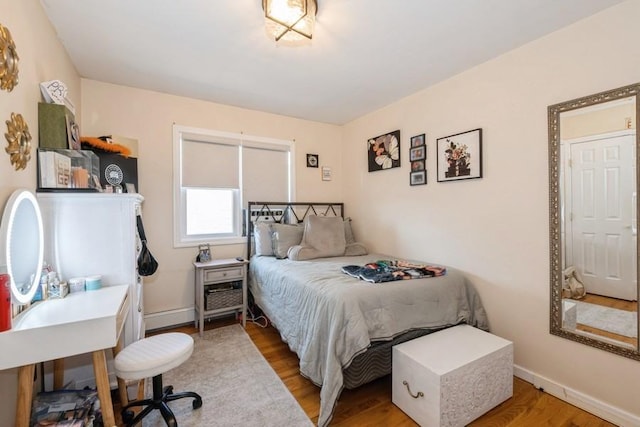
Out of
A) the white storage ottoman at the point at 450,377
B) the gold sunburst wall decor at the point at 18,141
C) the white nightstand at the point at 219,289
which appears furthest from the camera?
the white nightstand at the point at 219,289

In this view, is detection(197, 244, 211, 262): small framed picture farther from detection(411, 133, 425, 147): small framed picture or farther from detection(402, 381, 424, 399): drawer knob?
detection(411, 133, 425, 147): small framed picture

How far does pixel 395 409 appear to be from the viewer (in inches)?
70.1

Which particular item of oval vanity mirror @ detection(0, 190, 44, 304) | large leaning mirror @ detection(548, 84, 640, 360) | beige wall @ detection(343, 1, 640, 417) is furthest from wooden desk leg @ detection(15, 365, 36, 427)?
large leaning mirror @ detection(548, 84, 640, 360)

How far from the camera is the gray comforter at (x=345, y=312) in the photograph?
1.67 metres

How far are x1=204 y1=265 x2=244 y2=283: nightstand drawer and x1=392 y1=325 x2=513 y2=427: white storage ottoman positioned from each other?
1.82 m

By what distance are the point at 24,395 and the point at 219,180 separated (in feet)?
7.93

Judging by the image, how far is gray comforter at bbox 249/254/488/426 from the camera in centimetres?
167

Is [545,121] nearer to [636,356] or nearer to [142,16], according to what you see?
[636,356]

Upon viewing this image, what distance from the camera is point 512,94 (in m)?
2.16

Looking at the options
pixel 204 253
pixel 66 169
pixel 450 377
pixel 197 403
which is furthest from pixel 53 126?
pixel 450 377

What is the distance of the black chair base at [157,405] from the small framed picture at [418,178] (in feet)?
8.59

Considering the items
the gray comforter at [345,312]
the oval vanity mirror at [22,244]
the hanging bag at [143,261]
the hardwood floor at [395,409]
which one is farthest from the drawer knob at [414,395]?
the oval vanity mirror at [22,244]

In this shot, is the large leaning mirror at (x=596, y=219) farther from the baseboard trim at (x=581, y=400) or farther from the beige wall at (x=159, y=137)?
the beige wall at (x=159, y=137)

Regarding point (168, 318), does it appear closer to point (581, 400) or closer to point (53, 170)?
point (53, 170)
